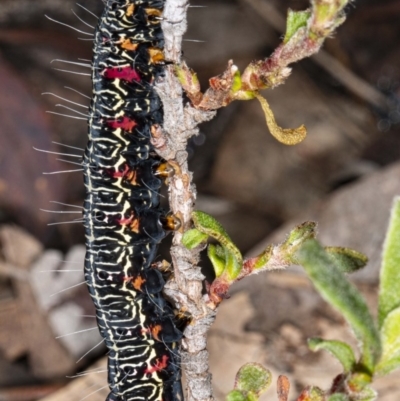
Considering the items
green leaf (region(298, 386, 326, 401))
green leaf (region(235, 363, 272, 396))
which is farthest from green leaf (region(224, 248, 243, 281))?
green leaf (region(298, 386, 326, 401))

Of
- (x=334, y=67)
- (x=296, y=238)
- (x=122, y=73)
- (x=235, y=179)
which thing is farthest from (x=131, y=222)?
(x=334, y=67)

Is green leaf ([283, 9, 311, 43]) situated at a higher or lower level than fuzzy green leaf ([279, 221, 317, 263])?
higher

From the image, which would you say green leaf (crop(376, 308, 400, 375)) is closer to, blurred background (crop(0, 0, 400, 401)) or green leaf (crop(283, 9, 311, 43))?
green leaf (crop(283, 9, 311, 43))

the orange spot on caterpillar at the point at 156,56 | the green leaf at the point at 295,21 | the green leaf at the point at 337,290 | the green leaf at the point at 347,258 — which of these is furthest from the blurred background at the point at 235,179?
the green leaf at the point at 295,21

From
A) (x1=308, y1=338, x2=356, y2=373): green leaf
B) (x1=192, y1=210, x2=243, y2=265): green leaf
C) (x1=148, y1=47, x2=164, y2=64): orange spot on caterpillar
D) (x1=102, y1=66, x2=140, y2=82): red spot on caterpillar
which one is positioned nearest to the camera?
(x1=308, y1=338, x2=356, y2=373): green leaf

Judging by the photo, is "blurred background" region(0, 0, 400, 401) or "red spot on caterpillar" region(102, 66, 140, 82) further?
"blurred background" region(0, 0, 400, 401)

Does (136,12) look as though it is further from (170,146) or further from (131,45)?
(170,146)

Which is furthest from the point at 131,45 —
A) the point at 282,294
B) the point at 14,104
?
the point at 14,104
